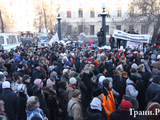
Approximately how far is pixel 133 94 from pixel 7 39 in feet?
56.6

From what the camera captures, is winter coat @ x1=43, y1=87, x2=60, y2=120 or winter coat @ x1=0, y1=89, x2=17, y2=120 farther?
winter coat @ x1=43, y1=87, x2=60, y2=120

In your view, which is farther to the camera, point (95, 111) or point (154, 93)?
point (154, 93)

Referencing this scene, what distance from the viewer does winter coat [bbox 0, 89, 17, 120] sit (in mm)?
4121

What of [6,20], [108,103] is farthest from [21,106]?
[6,20]

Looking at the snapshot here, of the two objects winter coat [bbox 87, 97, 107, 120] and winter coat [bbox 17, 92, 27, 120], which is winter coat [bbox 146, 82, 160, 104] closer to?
winter coat [bbox 87, 97, 107, 120]

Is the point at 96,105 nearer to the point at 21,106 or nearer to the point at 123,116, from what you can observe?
the point at 123,116

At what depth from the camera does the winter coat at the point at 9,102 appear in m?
4.12

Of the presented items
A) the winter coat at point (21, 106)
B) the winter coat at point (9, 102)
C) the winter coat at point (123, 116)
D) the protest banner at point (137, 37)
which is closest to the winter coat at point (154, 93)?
the winter coat at point (123, 116)

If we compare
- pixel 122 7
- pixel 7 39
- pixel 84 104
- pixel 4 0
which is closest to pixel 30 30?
pixel 4 0

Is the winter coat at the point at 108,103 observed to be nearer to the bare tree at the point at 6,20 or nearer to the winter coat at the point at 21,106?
the winter coat at the point at 21,106

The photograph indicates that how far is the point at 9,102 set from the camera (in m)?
4.14

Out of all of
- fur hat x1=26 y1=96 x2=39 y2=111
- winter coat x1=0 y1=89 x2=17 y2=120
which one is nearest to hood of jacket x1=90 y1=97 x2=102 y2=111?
fur hat x1=26 y1=96 x2=39 y2=111

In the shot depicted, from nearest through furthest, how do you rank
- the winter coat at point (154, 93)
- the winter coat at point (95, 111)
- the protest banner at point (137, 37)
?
the winter coat at point (95, 111)
the winter coat at point (154, 93)
the protest banner at point (137, 37)

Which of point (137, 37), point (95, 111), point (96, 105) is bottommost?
point (95, 111)
